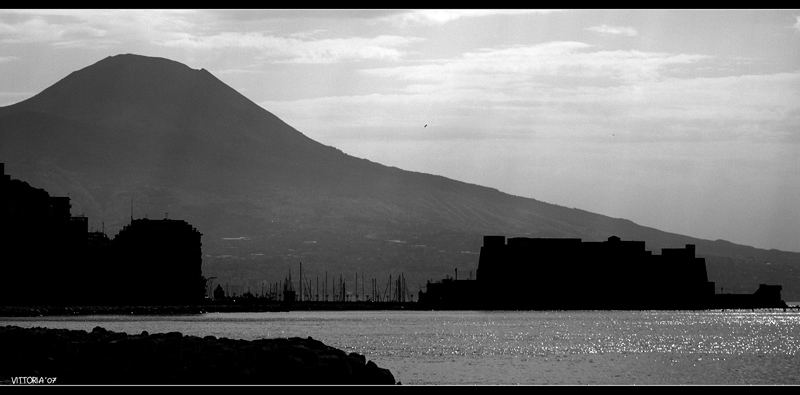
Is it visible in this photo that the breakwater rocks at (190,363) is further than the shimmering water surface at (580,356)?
No

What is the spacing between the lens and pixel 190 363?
169 ft

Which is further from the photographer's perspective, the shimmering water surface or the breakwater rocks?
the shimmering water surface

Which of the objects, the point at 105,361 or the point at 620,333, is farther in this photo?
the point at 620,333

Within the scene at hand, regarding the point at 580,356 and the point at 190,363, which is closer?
the point at 190,363

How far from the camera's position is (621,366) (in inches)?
3440

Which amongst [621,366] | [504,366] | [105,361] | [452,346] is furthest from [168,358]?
[452,346]

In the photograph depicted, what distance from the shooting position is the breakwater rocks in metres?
48.7

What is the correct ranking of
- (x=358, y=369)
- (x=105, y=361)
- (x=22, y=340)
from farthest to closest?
(x=22, y=340), (x=105, y=361), (x=358, y=369)

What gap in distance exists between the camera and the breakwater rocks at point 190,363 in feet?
160
